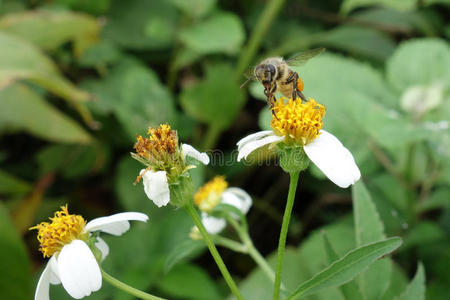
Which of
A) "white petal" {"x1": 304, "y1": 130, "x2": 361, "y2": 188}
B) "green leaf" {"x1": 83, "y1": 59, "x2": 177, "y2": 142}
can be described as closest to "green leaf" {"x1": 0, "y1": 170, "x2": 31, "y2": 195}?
"green leaf" {"x1": 83, "y1": 59, "x2": 177, "y2": 142}

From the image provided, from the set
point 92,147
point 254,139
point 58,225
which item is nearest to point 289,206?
point 254,139

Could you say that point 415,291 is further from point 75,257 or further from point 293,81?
point 75,257

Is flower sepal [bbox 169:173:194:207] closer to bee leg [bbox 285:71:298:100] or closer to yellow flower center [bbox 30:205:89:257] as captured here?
yellow flower center [bbox 30:205:89:257]

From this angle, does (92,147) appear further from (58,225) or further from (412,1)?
(412,1)

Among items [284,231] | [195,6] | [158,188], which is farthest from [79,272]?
[195,6]

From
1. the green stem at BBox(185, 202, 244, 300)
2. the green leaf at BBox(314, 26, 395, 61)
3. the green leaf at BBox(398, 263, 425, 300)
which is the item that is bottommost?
the green leaf at BBox(398, 263, 425, 300)

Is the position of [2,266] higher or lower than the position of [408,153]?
higher

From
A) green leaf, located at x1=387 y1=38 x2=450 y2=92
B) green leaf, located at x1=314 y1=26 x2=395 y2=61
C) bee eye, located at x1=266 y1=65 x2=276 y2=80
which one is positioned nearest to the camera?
bee eye, located at x1=266 y1=65 x2=276 y2=80
